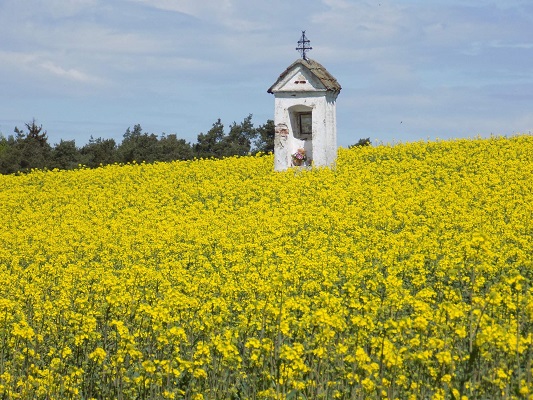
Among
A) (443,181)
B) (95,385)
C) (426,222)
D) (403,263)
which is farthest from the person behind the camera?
(443,181)

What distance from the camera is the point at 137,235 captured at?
21797mm

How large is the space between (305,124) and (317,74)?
236 centimetres

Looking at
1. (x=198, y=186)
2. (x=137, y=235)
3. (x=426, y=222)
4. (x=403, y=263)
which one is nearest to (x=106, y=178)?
(x=198, y=186)

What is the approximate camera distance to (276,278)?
9078mm

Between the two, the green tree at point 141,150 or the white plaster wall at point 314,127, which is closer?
the white plaster wall at point 314,127

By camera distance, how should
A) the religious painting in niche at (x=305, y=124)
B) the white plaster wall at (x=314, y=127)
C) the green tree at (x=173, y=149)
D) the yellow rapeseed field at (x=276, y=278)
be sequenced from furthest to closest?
1. the green tree at (x=173, y=149)
2. the religious painting in niche at (x=305, y=124)
3. the white plaster wall at (x=314, y=127)
4. the yellow rapeseed field at (x=276, y=278)

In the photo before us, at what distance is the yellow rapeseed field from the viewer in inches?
329

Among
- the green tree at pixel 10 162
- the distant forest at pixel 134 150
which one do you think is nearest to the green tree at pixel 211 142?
the distant forest at pixel 134 150

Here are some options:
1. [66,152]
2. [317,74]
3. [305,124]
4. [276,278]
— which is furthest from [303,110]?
[276,278]

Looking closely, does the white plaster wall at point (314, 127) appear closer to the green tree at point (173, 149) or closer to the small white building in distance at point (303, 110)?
the small white building in distance at point (303, 110)

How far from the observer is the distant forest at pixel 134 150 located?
4661 cm

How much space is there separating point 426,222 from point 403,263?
19.6 feet

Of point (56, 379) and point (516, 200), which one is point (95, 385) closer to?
point (56, 379)

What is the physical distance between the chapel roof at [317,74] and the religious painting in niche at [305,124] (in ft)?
5.38
